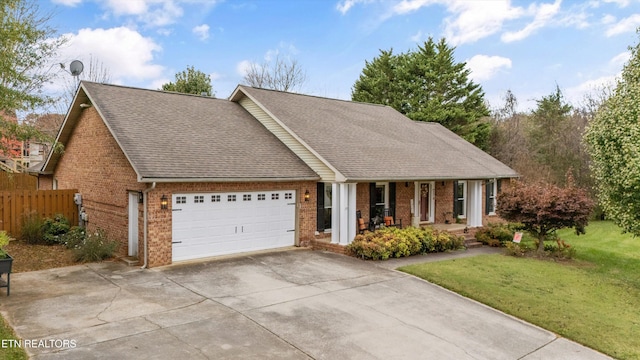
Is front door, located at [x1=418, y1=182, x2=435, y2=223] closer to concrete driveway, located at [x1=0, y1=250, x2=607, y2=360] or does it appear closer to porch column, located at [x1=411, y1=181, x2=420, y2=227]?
porch column, located at [x1=411, y1=181, x2=420, y2=227]

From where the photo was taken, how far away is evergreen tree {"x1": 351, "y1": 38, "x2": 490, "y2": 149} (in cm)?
3272

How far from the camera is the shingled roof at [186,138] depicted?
11328mm

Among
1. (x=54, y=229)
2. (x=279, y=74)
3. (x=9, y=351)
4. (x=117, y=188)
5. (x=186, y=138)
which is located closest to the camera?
(x=9, y=351)

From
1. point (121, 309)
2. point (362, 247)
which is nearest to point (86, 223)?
point (121, 309)

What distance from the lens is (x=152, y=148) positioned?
461 inches

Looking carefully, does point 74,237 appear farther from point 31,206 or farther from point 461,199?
point 461,199

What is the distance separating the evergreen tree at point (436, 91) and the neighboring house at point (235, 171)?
14361 millimetres

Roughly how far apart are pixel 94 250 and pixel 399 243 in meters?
8.80

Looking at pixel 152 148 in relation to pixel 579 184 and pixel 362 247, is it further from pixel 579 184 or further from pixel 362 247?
pixel 579 184

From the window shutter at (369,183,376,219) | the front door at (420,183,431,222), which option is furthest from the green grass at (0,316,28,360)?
the front door at (420,183,431,222)

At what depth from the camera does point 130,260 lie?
37.0 feet

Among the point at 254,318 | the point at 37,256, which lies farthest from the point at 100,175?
the point at 254,318

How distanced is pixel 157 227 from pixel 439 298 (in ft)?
23.6

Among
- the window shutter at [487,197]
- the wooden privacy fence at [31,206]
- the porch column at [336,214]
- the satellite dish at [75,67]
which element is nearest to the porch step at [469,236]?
the window shutter at [487,197]
